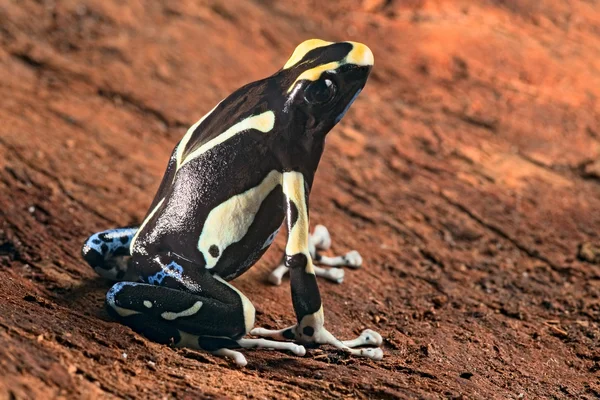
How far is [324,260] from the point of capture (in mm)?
4848

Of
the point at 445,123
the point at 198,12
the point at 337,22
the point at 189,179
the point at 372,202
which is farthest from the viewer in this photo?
the point at 337,22

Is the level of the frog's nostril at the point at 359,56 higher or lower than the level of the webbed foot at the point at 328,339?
higher

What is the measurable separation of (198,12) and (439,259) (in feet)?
13.5

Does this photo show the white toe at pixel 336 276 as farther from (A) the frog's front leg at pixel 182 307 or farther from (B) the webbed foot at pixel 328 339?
(A) the frog's front leg at pixel 182 307

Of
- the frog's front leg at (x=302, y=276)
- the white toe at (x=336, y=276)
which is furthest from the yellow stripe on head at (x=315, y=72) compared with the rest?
the white toe at (x=336, y=276)

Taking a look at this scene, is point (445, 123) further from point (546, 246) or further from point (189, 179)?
point (189, 179)

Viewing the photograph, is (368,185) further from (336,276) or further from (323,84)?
(323,84)

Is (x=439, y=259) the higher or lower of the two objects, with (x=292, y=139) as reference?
lower

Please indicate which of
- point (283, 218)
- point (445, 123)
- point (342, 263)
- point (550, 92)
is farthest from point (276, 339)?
point (550, 92)

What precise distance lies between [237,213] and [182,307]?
512mm

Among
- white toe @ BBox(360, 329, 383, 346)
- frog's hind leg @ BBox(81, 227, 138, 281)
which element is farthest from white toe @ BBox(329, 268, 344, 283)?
frog's hind leg @ BBox(81, 227, 138, 281)

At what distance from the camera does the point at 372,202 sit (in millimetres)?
5824

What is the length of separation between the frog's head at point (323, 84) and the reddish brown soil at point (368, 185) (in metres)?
1.13

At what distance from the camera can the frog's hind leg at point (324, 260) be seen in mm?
4539
